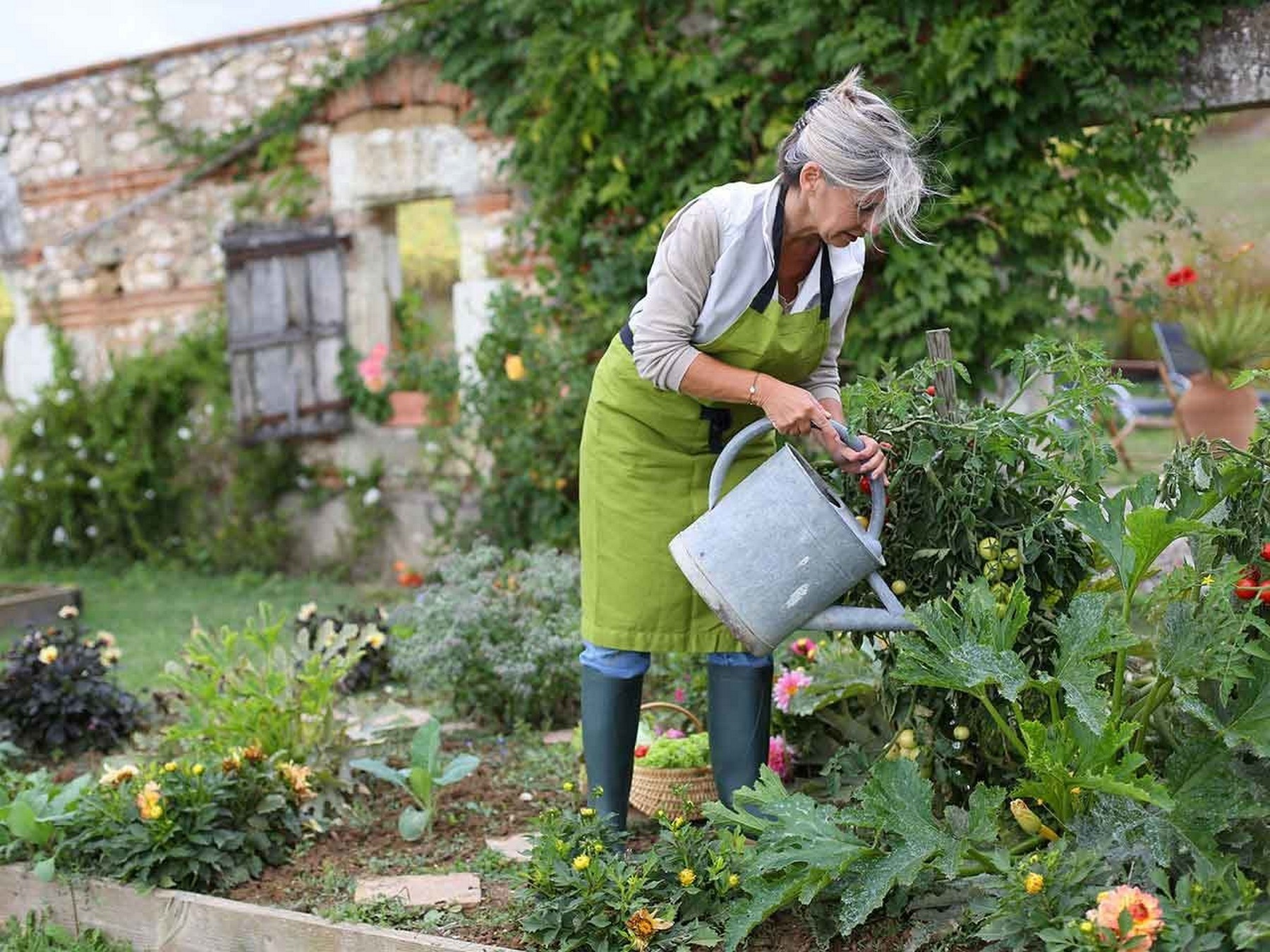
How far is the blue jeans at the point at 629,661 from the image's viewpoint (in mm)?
2717

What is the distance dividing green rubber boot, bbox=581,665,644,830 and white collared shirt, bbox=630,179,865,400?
62cm

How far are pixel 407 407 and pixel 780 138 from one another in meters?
2.67

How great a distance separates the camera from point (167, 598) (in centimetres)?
690

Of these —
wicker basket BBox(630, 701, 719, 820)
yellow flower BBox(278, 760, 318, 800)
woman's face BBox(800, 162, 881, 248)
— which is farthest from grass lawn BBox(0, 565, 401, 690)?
woman's face BBox(800, 162, 881, 248)

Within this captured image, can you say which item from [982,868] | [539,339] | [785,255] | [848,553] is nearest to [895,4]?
[539,339]

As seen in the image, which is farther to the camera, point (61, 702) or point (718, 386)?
point (61, 702)

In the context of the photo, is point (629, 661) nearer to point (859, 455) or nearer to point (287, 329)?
point (859, 455)

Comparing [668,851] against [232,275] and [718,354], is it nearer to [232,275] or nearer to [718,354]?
[718,354]

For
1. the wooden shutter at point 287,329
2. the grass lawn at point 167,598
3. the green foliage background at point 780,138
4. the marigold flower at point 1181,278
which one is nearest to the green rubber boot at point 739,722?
the green foliage background at point 780,138

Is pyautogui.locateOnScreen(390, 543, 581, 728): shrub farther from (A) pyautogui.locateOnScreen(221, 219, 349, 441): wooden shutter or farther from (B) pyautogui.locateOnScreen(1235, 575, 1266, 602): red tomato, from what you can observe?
(A) pyautogui.locateOnScreen(221, 219, 349, 441): wooden shutter

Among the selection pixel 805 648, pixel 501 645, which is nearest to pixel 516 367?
pixel 501 645

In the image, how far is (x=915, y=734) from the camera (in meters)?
2.60

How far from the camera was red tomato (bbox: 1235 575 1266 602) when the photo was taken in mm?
2199

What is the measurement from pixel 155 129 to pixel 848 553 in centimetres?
643
